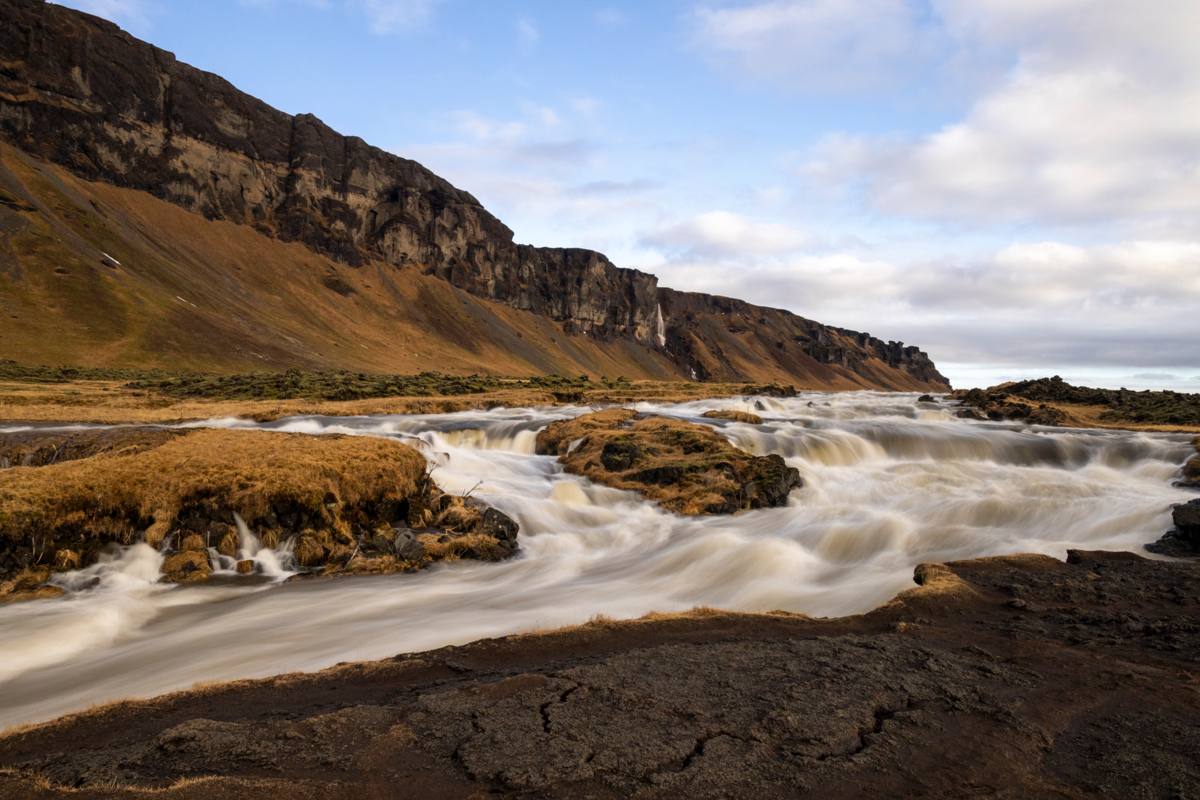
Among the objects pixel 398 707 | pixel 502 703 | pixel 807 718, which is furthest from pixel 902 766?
pixel 398 707

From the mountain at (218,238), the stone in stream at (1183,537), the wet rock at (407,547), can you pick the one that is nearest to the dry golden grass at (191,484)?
the wet rock at (407,547)

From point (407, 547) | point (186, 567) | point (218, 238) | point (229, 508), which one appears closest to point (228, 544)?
point (229, 508)

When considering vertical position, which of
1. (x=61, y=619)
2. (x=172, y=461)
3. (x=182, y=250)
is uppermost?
(x=182, y=250)

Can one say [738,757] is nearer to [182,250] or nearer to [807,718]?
[807,718]

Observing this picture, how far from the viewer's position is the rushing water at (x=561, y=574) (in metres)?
9.21

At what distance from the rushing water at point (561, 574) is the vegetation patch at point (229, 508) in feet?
1.66

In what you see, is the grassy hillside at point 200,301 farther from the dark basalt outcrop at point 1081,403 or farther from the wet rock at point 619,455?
the dark basalt outcrop at point 1081,403

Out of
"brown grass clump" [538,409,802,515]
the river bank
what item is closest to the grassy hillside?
the river bank

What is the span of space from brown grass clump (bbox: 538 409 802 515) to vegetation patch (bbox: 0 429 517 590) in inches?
237

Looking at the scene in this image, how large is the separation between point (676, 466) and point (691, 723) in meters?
15.6

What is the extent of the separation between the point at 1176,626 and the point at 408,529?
508 inches

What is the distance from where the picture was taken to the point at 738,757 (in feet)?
15.9

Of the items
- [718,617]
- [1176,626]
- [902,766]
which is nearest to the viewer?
[902,766]

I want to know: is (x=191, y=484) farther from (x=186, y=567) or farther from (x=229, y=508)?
(x=186, y=567)
